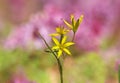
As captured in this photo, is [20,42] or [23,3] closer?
[20,42]

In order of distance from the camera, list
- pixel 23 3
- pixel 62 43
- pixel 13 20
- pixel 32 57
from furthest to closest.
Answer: pixel 23 3
pixel 13 20
pixel 32 57
pixel 62 43

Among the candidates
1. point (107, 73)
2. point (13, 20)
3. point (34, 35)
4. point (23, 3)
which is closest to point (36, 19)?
point (34, 35)

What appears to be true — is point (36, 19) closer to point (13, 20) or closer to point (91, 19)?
point (91, 19)

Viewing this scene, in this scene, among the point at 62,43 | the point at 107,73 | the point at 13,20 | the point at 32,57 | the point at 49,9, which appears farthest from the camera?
the point at 13,20

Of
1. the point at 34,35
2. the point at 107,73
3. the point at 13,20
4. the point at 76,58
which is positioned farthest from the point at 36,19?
the point at 13,20

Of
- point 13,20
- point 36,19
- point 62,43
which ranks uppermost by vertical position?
point 62,43

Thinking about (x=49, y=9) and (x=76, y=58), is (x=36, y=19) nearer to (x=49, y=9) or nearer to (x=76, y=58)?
(x=49, y=9)

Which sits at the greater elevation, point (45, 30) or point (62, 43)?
point (62, 43)
